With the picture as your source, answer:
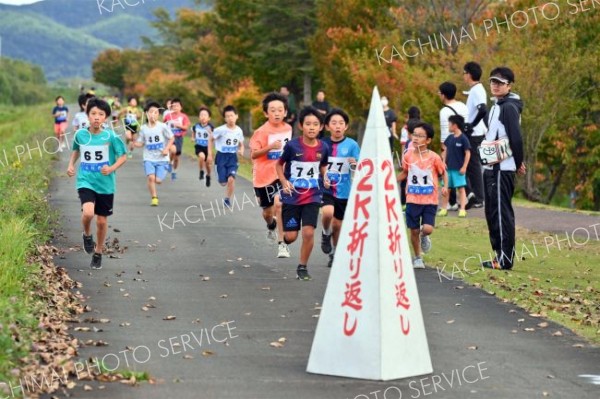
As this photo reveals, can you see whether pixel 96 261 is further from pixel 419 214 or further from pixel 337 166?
pixel 419 214

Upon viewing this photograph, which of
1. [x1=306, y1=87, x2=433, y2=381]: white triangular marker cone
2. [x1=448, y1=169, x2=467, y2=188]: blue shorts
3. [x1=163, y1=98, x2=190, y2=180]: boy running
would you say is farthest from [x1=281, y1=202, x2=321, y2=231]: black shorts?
[x1=163, y1=98, x2=190, y2=180]: boy running

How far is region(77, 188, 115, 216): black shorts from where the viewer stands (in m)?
14.2

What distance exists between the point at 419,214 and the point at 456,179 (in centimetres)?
570

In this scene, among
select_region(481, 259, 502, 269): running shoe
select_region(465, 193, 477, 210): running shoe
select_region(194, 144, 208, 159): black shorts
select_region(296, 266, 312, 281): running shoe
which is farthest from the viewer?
select_region(194, 144, 208, 159): black shorts

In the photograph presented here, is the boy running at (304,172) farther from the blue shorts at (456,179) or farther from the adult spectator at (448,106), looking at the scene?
the blue shorts at (456,179)

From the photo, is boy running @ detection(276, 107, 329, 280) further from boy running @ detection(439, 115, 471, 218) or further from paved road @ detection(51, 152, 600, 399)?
boy running @ detection(439, 115, 471, 218)

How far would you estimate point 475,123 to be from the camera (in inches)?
758

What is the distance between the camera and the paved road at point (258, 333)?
8.50 m

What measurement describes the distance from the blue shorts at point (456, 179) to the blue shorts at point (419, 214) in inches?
214

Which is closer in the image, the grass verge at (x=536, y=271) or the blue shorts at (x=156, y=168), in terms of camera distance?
the grass verge at (x=536, y=271)

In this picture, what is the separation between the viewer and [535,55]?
3256cm

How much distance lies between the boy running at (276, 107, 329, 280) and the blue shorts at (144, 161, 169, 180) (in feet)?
27.6


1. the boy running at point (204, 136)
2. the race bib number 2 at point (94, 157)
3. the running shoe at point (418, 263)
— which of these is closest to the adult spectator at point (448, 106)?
the running shoe at point (418, 263)

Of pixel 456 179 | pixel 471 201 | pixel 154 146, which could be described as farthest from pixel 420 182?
pixel 154 146
